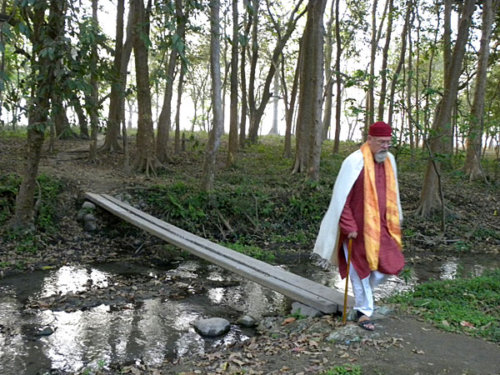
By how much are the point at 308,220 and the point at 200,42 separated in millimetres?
15079

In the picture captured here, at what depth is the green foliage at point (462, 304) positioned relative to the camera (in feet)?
14.8

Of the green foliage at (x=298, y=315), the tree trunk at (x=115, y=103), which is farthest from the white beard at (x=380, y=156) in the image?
the tree trunk at (x=115, y=103)

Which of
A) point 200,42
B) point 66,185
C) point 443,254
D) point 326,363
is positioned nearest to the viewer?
point 326,363

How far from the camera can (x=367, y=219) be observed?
14.3 feet

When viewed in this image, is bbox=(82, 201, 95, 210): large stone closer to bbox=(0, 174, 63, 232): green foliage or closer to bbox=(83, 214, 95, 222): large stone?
bbox=(83, 214, 95, 222): large stone

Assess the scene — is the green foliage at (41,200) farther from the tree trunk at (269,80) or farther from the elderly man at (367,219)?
the tree trunk at (269,80)

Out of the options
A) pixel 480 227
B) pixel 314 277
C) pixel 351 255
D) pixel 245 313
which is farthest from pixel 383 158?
pixel 480 227

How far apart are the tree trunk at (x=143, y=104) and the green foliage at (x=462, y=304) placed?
833cm

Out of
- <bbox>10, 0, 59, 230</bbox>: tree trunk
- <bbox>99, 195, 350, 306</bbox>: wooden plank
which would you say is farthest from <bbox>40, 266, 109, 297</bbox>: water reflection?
<bbox>10, 0, 59, 230</bbox>: tree trunk

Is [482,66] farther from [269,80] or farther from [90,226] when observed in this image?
[90,226]

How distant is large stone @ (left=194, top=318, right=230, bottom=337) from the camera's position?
545cm

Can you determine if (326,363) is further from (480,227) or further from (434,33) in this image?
(434,33)

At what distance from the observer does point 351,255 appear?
4.46 meters

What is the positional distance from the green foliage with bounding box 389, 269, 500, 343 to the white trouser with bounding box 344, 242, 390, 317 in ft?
2.18
